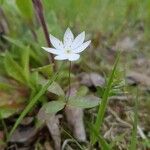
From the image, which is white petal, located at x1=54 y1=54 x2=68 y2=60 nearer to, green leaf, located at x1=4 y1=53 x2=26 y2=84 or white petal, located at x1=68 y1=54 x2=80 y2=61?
white petal, located at x1=68 y1=54 x2=80 y2=61

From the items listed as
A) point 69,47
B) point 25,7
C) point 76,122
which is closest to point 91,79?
point 76,122

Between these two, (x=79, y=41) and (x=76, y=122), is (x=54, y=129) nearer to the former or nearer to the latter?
(x=76, y=122)

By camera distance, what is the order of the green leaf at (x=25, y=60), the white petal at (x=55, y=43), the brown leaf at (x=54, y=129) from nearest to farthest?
the white petal at (x=55, y=43) → the brown leaf at (x=54, y=129) → the green leaf at (x=25, y=60)

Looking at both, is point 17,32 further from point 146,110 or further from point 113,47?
point 146,110

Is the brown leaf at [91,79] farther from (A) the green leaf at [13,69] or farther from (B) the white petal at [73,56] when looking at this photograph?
(B) the white petal at [73,56]

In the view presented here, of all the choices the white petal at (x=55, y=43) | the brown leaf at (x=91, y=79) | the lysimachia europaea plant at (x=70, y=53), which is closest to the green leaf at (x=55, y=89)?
the lysimachia europaea plant at (x=70, y=53)

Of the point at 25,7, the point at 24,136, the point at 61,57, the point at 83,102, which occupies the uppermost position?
the point at 25,7

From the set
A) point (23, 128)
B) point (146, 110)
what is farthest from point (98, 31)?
point (23, 128)
